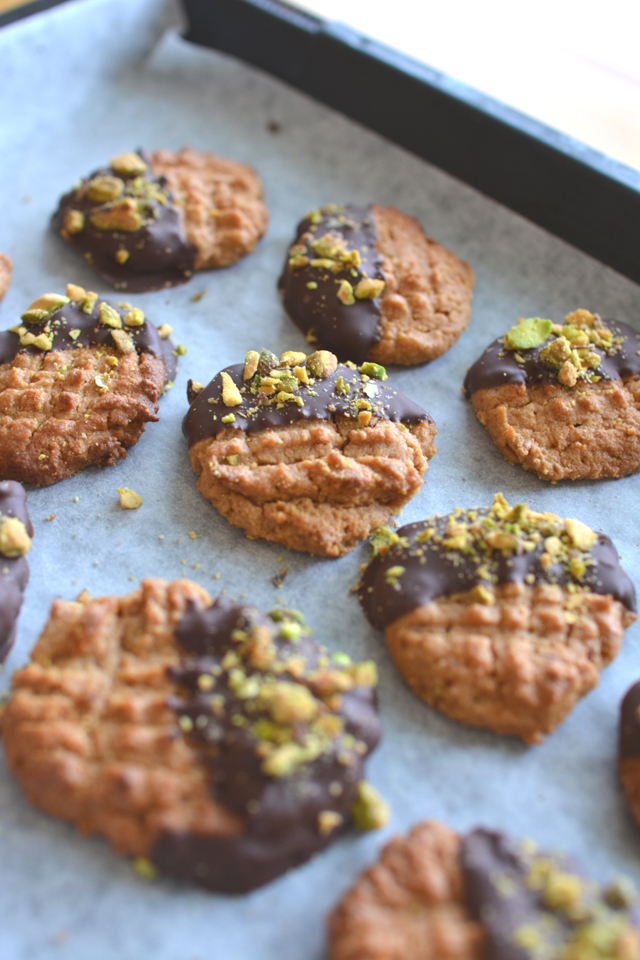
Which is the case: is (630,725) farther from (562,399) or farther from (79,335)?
(79,335)

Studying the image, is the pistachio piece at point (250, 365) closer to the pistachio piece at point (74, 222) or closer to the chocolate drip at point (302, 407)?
the chocolate drip at point (302, 407)

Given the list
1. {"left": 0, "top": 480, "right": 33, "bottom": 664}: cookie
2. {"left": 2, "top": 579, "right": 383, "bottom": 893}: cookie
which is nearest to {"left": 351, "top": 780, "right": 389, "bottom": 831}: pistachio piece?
{"left": 2, "top": 579, "right": 383, "bottom": 893}: cookie

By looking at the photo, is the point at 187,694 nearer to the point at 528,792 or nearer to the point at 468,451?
the point at 528,792

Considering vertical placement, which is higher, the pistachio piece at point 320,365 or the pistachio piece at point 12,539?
the pistachio piece at point 320,365

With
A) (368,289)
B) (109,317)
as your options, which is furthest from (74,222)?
(368,289)

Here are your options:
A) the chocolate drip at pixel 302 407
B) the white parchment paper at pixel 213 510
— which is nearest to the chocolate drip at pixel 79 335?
the white parchment paper at pixel 213 510

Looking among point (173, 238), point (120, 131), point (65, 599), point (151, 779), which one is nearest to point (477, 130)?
point (173, 238)
